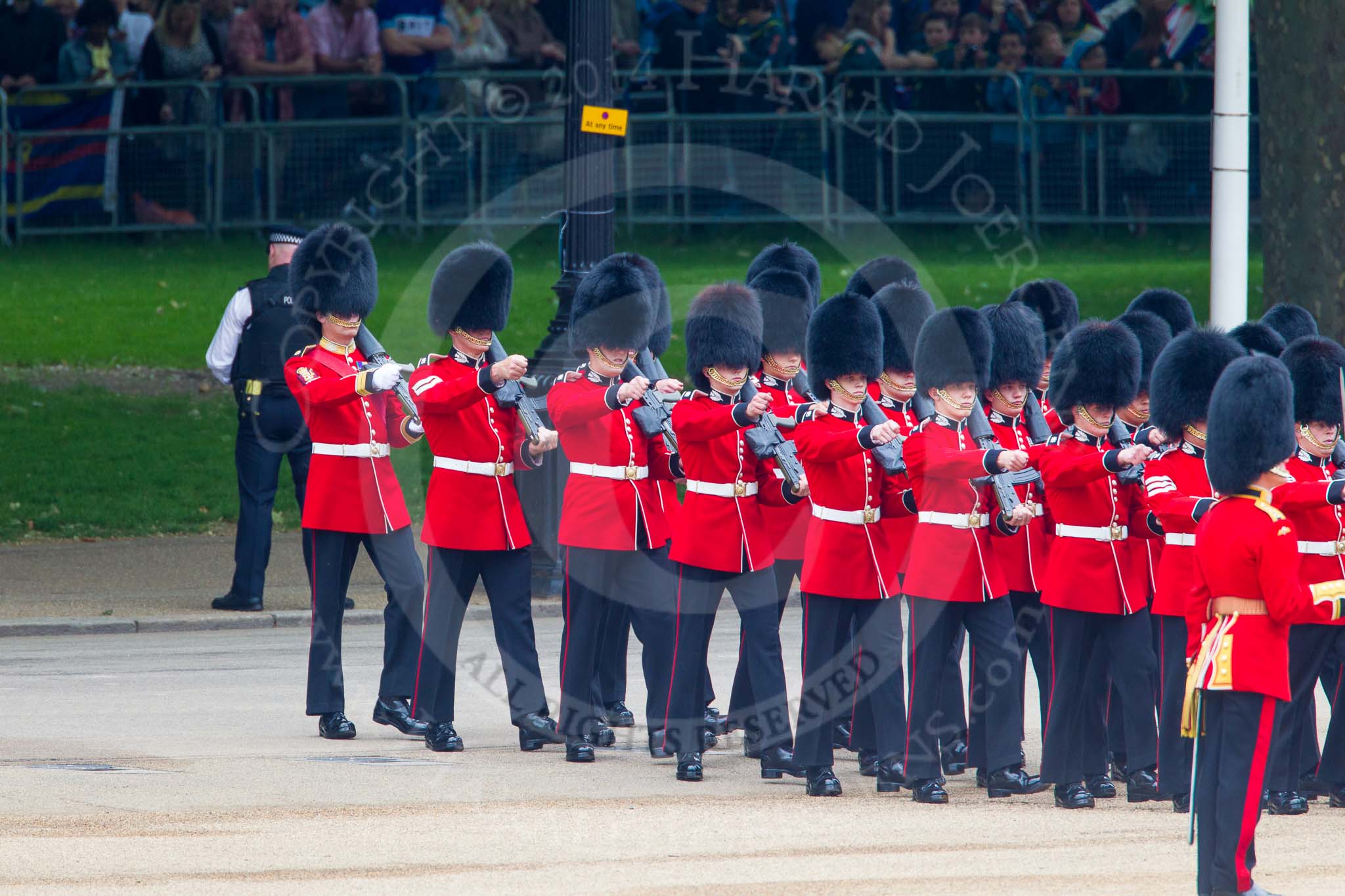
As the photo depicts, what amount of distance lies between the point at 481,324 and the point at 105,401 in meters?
6.55

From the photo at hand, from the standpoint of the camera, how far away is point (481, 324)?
754cm

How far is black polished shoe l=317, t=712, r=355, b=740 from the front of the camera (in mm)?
7566

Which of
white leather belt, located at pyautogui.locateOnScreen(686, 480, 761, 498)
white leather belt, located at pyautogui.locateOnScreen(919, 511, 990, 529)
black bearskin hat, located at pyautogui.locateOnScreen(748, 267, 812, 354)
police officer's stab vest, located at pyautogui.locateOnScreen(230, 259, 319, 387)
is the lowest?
white leather belt, located at pyautogui.locateOnScreen(919, 511, 990, 529)

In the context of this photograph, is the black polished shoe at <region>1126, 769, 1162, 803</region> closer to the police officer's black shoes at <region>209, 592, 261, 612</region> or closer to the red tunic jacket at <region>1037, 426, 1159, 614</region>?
the red tunic jacket at <region>1037, 426, 1159, 614</region>

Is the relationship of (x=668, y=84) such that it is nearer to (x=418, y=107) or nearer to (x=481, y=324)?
(x=418, y=107)

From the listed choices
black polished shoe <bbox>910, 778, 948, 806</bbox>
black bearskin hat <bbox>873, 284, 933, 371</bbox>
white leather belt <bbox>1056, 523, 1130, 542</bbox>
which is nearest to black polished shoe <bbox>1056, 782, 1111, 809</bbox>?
black polished shoe <bbox>910, 778, 948, 806</bbox>

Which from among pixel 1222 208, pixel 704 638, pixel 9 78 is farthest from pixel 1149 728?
pixel 9 78

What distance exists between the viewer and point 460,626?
24.6 feet

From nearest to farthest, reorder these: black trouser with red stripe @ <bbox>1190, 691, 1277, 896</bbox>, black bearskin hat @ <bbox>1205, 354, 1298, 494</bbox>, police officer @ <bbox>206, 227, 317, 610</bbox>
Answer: black trouser with red stripe @ <bbox>1190, 691, 1277, 896</bbox>
black bearskin hat @ <bbox>1205, 354, 1298, 494</bbox>
police officer @ <bbox>206, 227, 317, 610</bbox>

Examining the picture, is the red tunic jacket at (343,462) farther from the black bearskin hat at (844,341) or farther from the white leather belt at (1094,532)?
the white leather belt at (1094,532)

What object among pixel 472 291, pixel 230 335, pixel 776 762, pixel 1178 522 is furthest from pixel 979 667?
pixel 230 335

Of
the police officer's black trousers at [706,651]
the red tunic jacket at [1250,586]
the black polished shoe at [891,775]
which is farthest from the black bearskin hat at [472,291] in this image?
the red tunic jacket at [1250,586]

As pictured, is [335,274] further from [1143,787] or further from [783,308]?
[1143,787]

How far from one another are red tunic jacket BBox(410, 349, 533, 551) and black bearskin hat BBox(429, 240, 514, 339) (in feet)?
0.47
